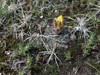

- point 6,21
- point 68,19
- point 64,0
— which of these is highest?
point 64,0

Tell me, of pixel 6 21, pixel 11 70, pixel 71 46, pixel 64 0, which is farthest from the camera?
pixel 64 0

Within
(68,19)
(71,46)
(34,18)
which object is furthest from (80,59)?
(34,18)

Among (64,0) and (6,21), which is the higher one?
(64,0)

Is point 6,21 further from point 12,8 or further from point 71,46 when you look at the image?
point 71,46

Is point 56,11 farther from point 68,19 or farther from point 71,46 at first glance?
point 71,46

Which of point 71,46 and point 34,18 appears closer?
point 71,46

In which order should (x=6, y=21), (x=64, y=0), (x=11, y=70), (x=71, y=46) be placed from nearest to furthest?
(x=11, y=70) → (x=71, y=46) → (x=6, y=21) → (x=64, y=0)
